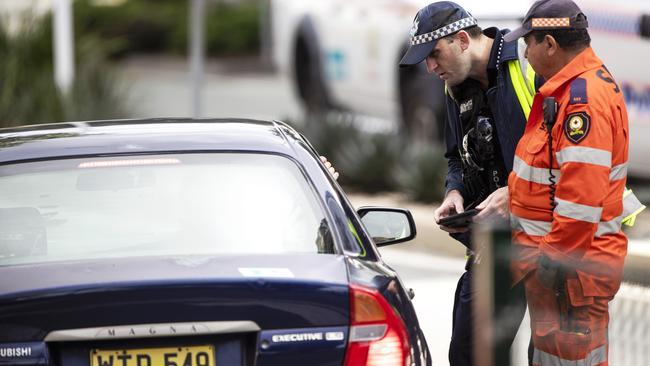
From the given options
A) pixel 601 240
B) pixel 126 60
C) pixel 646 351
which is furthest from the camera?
pixel 126 60

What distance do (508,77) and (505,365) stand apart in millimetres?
1809

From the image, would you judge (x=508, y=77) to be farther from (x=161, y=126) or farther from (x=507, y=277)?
(x=507, y=277)

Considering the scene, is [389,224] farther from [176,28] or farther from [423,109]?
[176,28]

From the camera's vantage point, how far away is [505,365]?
378 centimetres

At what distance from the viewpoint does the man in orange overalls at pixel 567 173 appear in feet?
14.0

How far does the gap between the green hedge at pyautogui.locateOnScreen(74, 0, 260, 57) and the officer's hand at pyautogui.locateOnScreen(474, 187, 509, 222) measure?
24.9 meters

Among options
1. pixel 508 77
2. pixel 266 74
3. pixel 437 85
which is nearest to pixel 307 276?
pixel 508 77

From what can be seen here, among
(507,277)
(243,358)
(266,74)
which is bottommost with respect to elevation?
(266,74)

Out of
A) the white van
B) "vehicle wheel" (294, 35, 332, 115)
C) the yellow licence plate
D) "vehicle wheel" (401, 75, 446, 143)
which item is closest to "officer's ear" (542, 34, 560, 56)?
the yellow licence plate

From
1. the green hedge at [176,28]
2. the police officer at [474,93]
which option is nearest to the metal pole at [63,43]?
the police officer at [474,93]

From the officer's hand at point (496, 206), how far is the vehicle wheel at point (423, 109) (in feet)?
25.2

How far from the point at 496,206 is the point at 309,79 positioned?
1152 centimetres

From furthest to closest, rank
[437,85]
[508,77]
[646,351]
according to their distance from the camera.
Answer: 1. [437,85]
2. [508,77]
3. [646,351]

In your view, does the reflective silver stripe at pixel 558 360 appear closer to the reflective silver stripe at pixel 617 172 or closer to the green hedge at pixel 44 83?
the reflective silver stripe at pixel 617 172
